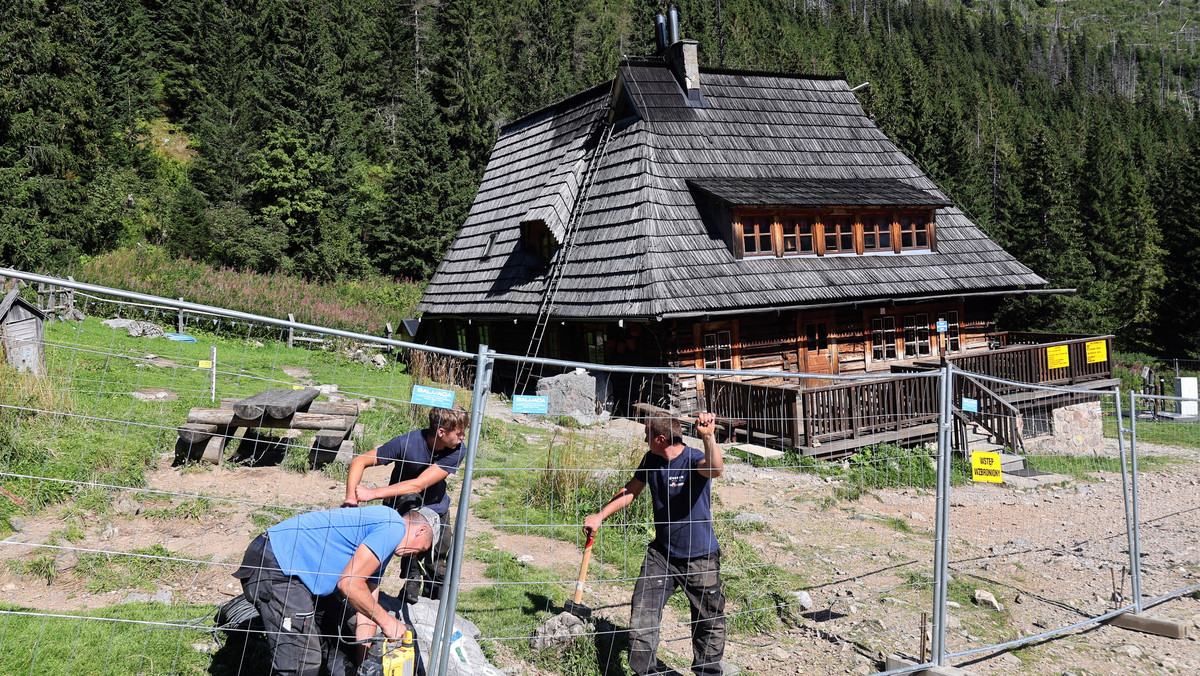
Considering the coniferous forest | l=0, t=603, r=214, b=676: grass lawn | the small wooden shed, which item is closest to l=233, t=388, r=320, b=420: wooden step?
l=0, t=603, r=214, b=676: grass lawn

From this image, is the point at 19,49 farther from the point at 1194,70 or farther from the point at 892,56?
the point at 1194,70

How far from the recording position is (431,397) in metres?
3.82

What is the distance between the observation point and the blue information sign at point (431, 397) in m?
3.77

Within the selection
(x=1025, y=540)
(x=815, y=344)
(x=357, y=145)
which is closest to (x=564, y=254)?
(x=815, y=344)

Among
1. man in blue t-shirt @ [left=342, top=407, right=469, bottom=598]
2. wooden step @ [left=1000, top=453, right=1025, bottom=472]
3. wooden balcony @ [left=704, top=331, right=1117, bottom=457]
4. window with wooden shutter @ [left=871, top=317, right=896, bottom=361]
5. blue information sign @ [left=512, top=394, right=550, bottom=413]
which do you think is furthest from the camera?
window with wooden shutter @ [left=871, top=317, right=896, bottom=361]

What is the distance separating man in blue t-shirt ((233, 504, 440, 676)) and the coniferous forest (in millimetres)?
26191

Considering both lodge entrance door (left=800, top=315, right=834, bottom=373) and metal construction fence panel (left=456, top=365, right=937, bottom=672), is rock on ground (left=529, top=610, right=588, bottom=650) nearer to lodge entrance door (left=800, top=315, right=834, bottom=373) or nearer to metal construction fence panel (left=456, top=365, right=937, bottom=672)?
metal construction fence panel (left=456, top=365, right=937, bottom=672)

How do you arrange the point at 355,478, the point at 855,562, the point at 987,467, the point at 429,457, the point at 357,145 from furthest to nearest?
the point at 357,145
the point at 855,562
the point at 987,467
the point at 429,457
the point at 355,478

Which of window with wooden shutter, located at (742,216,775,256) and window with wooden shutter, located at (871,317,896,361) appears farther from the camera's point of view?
window with wooden shutter, located at (871,317,896,361)

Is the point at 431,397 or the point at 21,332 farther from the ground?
the point at 21,332

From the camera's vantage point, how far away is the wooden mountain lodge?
1459 centimetres

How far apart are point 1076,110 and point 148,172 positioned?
114 meters

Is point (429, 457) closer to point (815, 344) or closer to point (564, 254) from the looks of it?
point (564, 254)

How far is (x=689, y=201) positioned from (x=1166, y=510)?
10.4 metres
